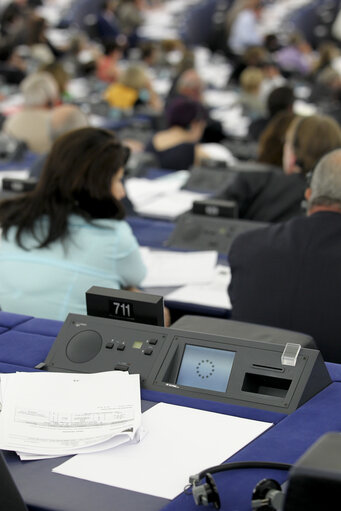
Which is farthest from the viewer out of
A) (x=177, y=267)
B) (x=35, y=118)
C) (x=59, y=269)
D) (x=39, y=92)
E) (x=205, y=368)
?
(x=39, y=92)

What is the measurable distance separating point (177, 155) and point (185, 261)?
2391 mm

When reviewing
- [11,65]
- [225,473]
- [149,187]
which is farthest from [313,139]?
[11,65]

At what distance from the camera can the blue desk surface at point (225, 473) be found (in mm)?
1341

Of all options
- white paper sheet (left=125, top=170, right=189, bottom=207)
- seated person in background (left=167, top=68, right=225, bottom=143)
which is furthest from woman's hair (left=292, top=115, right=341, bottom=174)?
seated person in background (left=167, top=68, right=225, bottom=143)

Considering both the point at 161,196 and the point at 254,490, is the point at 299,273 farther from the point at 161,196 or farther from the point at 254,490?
the point at 161,196

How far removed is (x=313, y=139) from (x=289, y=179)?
0.22 metres

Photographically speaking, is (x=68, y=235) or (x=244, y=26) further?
(x=244, y=26)

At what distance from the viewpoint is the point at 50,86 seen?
20.5 feet

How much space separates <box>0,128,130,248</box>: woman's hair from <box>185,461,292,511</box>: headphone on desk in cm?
134

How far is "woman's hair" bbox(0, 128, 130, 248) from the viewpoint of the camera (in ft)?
8.65

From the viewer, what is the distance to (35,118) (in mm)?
6059

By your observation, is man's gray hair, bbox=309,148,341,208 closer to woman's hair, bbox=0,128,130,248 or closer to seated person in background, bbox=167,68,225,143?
woman's hair, bbox=0,128,130,248

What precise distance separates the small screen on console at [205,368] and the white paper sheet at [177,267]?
117 centimetres

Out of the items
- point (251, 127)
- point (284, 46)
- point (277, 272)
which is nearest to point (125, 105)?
point (251, 127)
